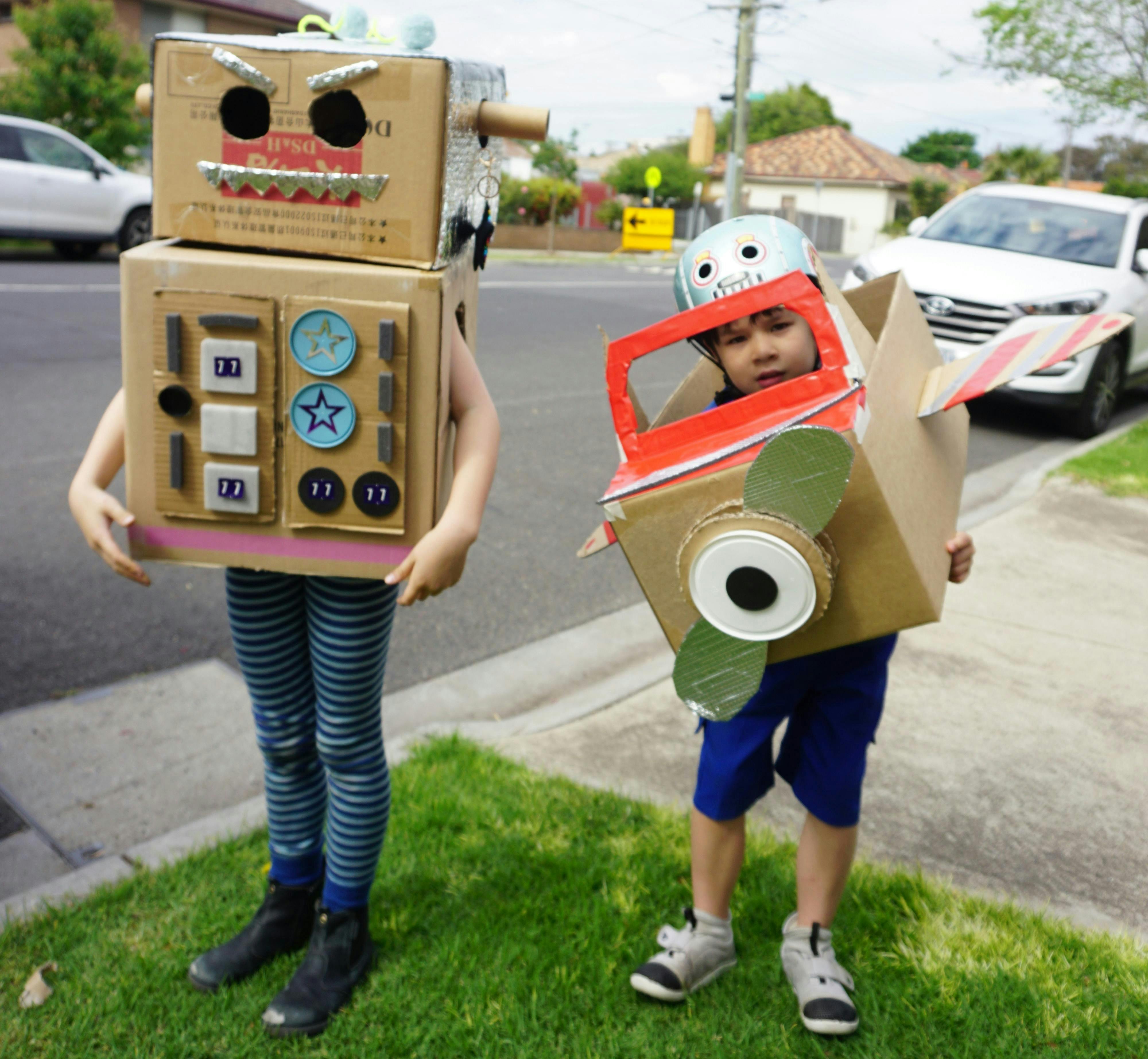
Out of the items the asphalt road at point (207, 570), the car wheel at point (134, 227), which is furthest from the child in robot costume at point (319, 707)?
the car wheel at point (134, 227)

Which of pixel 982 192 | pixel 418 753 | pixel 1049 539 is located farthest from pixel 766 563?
pixel 982 192

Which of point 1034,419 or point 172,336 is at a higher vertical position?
point 172,336

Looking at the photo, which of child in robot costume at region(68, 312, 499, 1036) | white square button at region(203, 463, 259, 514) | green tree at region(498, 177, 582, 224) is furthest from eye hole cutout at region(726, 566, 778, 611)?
green tree at region(498, 177, 582, 224)

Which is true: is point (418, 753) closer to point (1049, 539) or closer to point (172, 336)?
point (172, 336)

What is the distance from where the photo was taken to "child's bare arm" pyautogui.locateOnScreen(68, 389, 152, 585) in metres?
1.82

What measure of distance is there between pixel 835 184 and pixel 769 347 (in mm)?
58602

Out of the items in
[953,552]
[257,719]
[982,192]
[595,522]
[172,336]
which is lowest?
[595,522]

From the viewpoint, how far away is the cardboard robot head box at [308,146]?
5.28ft

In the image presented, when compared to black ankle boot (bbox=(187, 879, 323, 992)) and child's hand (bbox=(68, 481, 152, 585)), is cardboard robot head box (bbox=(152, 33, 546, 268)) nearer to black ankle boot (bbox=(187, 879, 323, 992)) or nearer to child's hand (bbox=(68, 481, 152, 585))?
child's hand (bbox=(68, 481, 152, 585))

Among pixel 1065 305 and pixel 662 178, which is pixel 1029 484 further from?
pixel 662 178

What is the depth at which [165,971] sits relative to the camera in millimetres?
2107

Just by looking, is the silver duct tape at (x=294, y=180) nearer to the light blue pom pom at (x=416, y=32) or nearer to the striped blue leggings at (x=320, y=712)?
the light blue pom pom at (x=416, y=32)

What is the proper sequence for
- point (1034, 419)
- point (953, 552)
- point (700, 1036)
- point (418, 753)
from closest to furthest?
point (953, 552) → point (700, 1036) → point (418, 753) → point (1034, 419)

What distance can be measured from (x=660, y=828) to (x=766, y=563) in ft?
4.39
